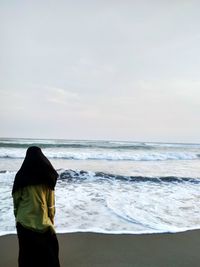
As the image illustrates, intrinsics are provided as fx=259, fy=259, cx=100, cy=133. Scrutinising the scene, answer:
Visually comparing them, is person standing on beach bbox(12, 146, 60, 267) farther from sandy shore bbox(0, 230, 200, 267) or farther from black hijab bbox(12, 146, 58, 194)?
sandy shore bbox(0, 230, 200, 267)

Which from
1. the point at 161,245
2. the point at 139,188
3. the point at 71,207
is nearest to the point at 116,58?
the point at 139,188

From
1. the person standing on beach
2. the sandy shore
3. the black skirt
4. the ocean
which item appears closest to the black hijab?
the person standing on beach

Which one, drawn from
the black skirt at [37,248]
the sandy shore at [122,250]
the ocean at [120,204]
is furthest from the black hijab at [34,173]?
the ocean at [120,204]

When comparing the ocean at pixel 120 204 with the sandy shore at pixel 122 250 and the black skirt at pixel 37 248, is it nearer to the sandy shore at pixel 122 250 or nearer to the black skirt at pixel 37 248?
the sandy shore at pixel 122 250

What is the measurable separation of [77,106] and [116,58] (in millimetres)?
10457

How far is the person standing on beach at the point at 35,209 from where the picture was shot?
235 cm

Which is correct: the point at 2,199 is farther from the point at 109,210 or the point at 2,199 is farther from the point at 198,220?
the point at 198,220

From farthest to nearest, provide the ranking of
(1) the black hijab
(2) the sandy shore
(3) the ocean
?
(3) the ocean → (2) the sandy shore → (1) the black hijab

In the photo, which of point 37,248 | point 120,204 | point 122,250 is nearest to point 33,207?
point 37,248

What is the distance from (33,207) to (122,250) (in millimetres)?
1936

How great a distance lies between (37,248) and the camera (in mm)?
2441

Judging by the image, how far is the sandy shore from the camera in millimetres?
3330

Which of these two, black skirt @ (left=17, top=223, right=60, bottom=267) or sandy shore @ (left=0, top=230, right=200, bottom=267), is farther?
sandy shore @ (left=0, top=230, right=200, bottom=267)

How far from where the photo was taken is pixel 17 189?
2381mm
